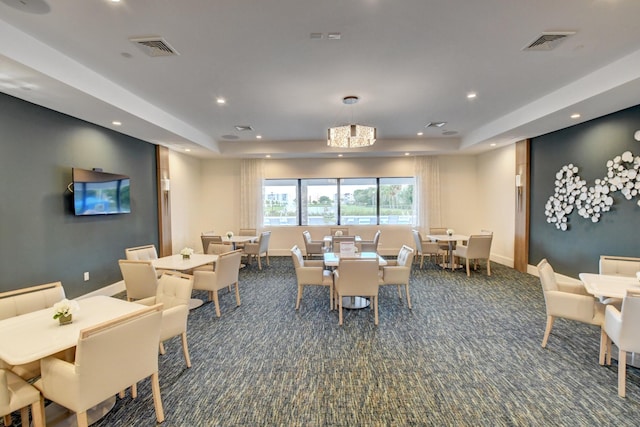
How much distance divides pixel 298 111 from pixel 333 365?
13.3 feet

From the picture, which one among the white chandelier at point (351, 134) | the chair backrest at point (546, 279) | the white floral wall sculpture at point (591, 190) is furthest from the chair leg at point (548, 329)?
the white chandelier at point (351, 134)

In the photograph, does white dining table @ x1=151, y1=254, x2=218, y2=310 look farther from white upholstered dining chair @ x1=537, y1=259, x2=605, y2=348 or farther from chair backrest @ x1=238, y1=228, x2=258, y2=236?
white upholstered dining chair @ x1=537, y1=259, x2=605, y2=348

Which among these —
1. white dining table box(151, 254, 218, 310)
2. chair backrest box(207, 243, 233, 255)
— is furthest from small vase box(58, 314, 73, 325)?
chair backrest box(207, 243, 233, 255)

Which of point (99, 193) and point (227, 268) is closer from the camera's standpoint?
point (227, 268)

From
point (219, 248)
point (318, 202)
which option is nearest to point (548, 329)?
point (219, 248)

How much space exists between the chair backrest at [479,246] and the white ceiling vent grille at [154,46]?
602cm

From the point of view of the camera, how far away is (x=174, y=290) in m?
2.90

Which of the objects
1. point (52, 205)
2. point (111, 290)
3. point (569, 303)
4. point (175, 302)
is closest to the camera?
point (175, 302)

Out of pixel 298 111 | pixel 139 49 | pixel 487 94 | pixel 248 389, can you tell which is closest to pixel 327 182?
pixel 298 111

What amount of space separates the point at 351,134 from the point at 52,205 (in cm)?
443

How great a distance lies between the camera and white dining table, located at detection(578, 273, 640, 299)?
271cm

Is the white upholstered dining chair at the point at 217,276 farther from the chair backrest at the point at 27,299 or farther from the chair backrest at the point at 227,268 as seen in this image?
the chair backrest at the point at 27,299

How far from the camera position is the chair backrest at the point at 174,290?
2.83 metres

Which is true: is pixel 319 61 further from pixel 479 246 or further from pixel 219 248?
pixel 479 246
